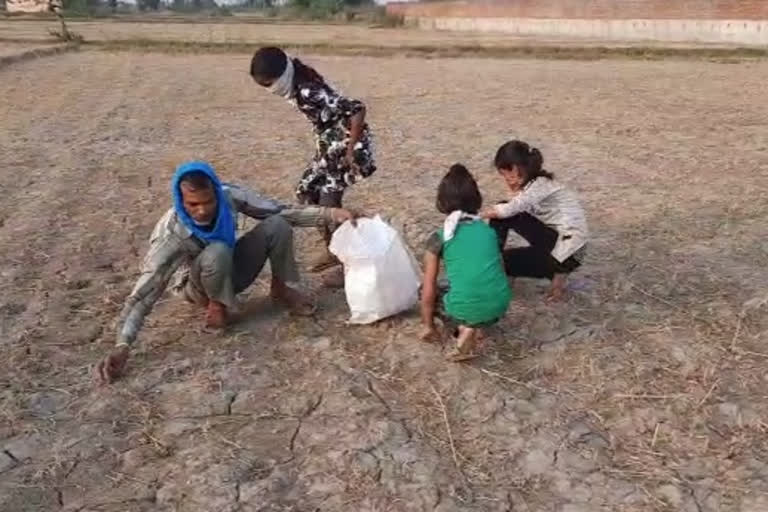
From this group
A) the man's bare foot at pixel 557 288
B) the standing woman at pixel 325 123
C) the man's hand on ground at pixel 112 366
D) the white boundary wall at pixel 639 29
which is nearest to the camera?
the man's hand on ground at pixel 112 366

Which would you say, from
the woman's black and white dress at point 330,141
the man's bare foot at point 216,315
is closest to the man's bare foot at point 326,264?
the woman's black and white dress at point 330,141

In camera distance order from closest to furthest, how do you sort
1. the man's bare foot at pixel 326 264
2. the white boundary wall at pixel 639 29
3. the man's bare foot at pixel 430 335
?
1. the man's bare foot at pixel 430 335
2. the man's bare foot at pixel 326 264
3. the white boundary wall at pixel 639 29

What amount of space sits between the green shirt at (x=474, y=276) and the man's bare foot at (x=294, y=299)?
869mm

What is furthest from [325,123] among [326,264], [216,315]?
[216,315]

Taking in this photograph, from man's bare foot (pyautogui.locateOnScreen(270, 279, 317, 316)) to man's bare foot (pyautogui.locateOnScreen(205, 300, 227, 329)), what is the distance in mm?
329

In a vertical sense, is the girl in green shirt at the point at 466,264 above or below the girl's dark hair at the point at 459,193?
below

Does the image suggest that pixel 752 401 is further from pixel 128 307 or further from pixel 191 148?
pixel 191 148

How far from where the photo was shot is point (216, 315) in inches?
178

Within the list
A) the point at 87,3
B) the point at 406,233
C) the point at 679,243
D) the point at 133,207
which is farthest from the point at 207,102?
the point at 87,3

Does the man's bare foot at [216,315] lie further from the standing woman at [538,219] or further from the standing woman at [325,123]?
the standing woman at [538,219]

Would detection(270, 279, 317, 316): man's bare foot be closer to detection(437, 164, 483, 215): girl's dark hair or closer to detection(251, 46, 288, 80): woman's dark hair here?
detection(437, 164, 483, 215): girl's dark hair

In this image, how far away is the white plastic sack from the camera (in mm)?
4496

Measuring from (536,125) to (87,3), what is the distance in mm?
66926

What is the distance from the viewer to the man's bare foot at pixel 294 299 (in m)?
4.72
